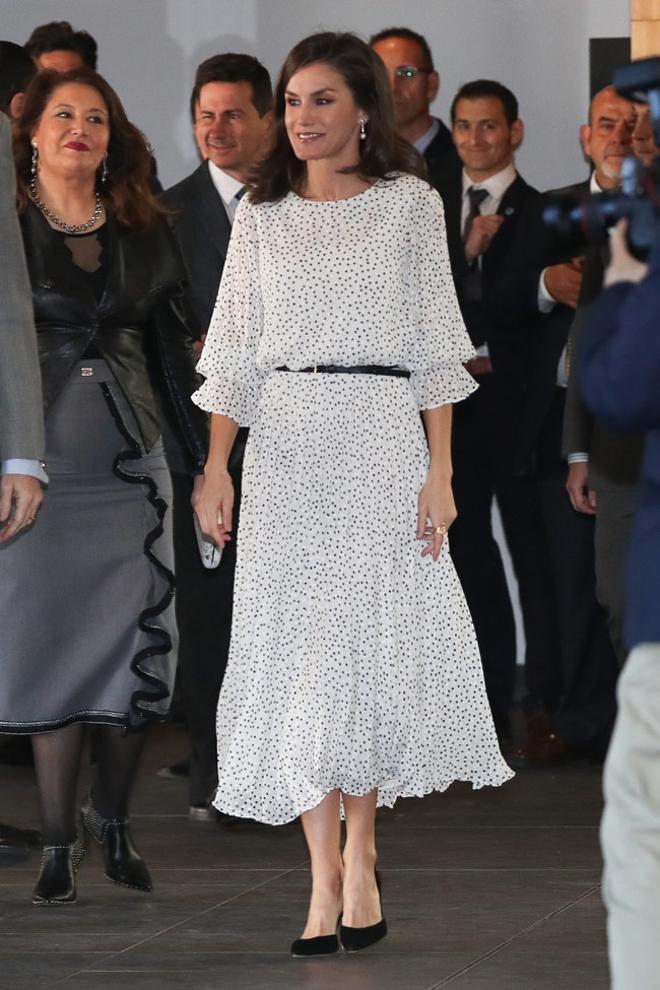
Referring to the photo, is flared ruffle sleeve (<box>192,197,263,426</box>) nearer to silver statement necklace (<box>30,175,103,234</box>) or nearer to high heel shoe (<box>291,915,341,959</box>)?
silver statement necklace (<box>30,175,103,234</box>)

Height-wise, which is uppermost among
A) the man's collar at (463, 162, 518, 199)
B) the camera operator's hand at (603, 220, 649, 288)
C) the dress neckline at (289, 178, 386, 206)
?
the camera operator's hand at (603, 220, 649, 288)

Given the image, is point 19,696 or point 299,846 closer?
point 19,696

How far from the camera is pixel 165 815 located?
5.69 m

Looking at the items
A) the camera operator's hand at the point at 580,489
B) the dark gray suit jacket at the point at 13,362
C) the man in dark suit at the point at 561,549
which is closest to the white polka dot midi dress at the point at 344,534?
the dark gray suit jacket at the point at 13,362

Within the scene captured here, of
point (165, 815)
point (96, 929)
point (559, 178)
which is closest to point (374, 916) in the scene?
point (96, 929)

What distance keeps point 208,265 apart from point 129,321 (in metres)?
0.90

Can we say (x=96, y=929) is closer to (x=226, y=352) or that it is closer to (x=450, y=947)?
(x=450, y=947)

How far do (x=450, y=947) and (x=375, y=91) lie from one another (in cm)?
181

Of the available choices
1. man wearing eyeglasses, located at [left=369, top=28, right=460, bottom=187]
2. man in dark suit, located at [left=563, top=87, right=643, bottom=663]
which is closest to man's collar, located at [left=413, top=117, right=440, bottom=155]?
man wearing eyeglasses, located at [left=369, top=28, right=460, bottom=187]

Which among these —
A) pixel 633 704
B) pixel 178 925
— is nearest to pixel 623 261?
pixel 633 704

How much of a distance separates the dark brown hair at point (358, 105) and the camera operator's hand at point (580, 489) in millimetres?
1355

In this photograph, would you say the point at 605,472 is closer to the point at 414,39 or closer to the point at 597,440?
the point at 597,440

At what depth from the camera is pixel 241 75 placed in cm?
580

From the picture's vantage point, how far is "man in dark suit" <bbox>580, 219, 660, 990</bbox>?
255 cm
